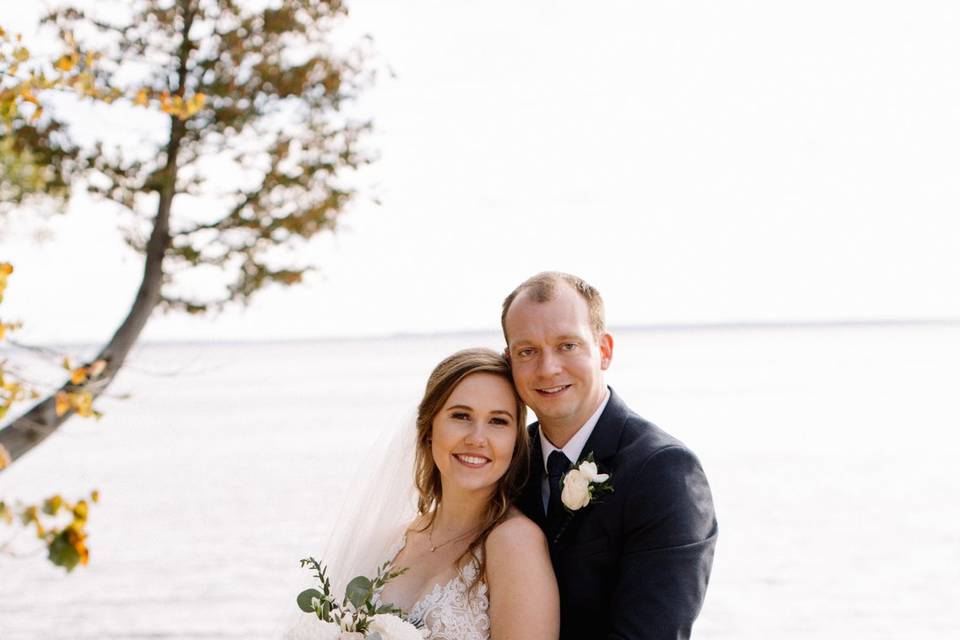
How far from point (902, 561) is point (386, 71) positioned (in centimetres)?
861

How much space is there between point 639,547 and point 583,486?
27cm

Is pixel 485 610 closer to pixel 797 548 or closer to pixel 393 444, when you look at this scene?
pixel 393 444

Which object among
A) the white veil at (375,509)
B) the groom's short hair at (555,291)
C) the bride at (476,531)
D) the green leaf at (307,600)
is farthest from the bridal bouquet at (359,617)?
the groom's short hair at (555,291)

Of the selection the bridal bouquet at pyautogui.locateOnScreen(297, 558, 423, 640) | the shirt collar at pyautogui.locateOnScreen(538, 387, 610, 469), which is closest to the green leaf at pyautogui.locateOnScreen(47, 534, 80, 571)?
the bridal bouquet at pyautogui.locateOnScreen(297, 558, 423, 640)

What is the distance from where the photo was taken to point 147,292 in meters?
8.23

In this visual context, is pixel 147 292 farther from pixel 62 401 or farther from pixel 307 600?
pixel 62 401

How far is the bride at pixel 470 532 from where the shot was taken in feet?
11.1

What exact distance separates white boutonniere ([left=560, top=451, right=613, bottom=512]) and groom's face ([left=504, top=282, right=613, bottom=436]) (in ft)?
0.85

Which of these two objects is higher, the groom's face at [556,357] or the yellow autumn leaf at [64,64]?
the yellow autumn leaf at [64,64]

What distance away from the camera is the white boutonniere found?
3428mm

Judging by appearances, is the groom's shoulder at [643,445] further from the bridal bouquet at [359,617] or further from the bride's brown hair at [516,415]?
the bridal bouquet at [359,617]

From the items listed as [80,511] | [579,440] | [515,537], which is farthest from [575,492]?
[80,511]

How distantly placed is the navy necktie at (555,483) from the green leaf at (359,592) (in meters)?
0.70

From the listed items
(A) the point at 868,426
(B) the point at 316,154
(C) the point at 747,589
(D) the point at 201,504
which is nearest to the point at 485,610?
(B) the point at 316,154
